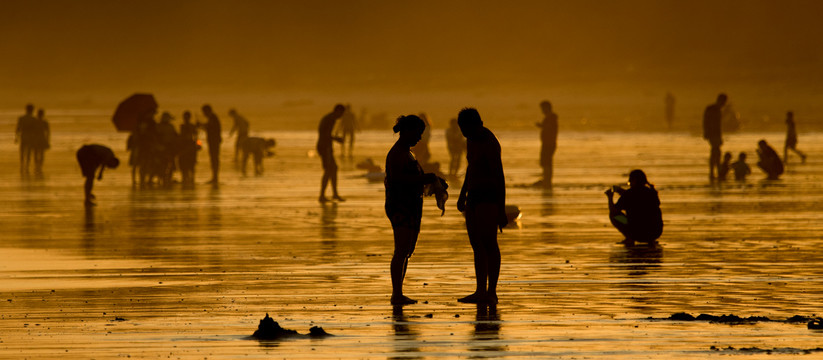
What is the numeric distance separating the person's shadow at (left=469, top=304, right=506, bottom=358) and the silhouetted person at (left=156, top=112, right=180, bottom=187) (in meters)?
19.3

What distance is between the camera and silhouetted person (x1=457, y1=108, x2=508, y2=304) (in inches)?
478

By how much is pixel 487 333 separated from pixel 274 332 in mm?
1425

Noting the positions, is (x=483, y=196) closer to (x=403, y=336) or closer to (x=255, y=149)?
(x=403, y=336)

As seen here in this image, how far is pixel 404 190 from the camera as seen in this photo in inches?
481

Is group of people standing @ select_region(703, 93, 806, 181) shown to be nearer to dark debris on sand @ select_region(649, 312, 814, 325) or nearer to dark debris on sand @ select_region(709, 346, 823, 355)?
dark debris on sand @ select_region(649, 312, 814, 325)

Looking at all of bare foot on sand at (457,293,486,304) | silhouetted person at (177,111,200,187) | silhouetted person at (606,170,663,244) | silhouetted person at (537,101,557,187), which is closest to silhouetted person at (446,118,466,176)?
silhouetted person at (537,101,557,187)

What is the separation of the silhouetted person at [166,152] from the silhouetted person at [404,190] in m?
18.8

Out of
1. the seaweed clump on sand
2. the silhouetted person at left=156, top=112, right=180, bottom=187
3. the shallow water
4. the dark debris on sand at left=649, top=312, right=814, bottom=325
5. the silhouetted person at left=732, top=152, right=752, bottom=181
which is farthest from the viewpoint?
the silhouetted person at left=156, top=112, right=180, bottom=187

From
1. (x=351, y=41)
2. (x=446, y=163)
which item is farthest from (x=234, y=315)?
(x=351, y=41)

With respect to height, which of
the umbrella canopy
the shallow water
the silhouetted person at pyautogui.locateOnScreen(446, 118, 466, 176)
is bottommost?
the shallow water

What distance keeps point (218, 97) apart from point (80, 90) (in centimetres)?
2445

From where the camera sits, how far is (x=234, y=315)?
11.6 meters

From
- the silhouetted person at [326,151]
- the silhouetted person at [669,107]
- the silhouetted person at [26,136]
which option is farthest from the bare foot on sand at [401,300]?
the silhouetted person at [669,107]

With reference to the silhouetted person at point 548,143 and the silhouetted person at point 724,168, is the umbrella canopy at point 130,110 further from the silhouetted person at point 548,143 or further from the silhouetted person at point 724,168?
the silhouetted person at point 724,168
